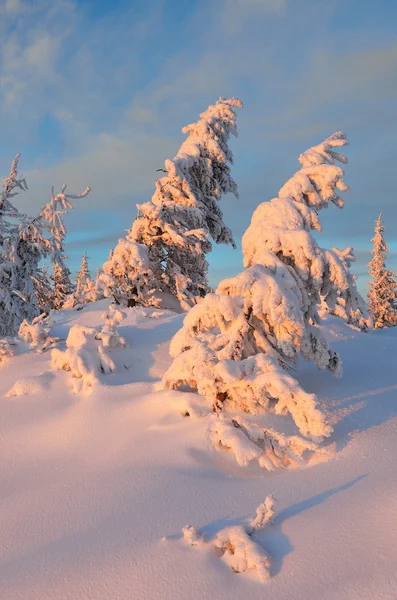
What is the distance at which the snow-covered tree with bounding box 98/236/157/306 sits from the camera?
43.3 ft

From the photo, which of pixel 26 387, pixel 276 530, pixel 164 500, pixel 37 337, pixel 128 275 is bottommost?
pixel 276 530

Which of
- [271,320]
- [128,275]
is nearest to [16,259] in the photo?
[128,275]

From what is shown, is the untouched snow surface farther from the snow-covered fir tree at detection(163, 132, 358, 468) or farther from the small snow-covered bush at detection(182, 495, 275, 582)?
the snow-covered fir tree at detection(163, 132, 358, 468)

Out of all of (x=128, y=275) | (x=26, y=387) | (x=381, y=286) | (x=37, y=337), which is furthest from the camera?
(x=381, y=286)

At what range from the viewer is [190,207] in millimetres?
15617

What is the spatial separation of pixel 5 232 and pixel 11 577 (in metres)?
15.0

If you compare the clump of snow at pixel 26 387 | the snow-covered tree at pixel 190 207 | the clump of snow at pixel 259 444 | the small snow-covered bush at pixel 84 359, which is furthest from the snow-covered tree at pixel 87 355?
the snow-covered tree at pixel 190 207

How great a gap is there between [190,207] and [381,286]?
71.7 ft

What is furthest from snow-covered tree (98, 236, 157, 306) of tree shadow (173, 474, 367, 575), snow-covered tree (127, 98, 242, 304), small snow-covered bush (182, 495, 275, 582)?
small snow-covered bush (182, 495, 275, 582)

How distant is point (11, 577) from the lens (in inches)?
136

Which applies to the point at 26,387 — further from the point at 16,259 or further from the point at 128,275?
the point at 16,259

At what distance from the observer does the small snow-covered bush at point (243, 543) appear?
3.25m

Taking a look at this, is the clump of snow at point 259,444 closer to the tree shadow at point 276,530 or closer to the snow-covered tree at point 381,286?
the tree shadow at point 276,530

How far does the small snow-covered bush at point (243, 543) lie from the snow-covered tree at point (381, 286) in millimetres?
30469
